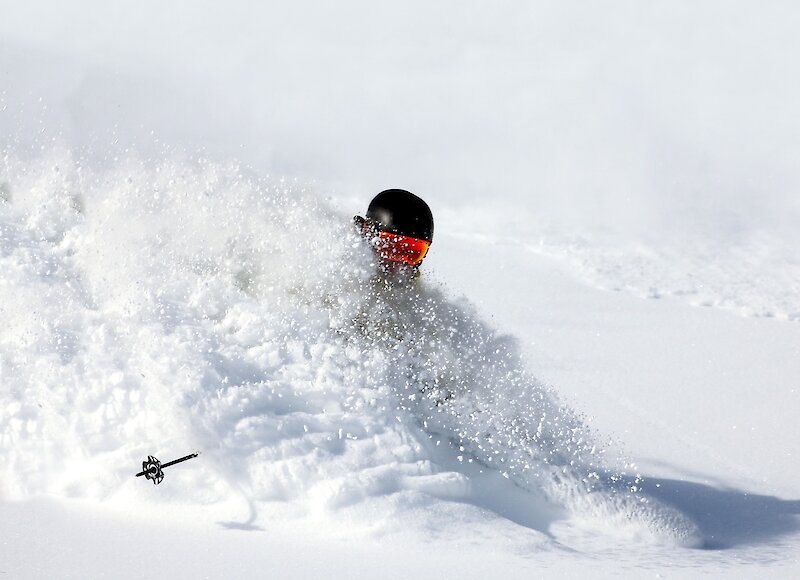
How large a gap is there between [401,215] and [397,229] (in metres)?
0.12

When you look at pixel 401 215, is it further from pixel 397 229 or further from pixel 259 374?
pixel 259 374

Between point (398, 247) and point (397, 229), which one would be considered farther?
point (398, 247)

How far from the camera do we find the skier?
7.22m

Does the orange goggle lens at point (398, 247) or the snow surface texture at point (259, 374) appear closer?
the snow surface texture at point (259, 374)

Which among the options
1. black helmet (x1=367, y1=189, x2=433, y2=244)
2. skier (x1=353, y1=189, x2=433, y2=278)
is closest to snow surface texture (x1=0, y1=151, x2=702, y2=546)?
skier (x1=353, y1=189, x2=433, y2=278)

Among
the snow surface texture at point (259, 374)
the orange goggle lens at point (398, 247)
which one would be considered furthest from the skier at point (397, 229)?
the snow surface texture at point (259, 374)

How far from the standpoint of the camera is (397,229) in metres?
7.24

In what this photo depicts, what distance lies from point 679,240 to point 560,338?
6.66 metres

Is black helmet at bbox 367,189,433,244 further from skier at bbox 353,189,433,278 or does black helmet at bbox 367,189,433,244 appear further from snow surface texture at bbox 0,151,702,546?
snow surface texture at bbox 0,151,702,546

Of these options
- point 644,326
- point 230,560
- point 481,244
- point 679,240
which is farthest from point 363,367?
point 679,240

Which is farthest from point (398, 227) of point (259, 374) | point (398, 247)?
point (259, 374)

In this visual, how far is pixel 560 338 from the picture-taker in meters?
10.8

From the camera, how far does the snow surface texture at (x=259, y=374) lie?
20.1 feet

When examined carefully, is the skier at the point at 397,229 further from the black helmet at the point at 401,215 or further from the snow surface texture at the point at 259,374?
A: the snow surface texture at the point at 259,374
